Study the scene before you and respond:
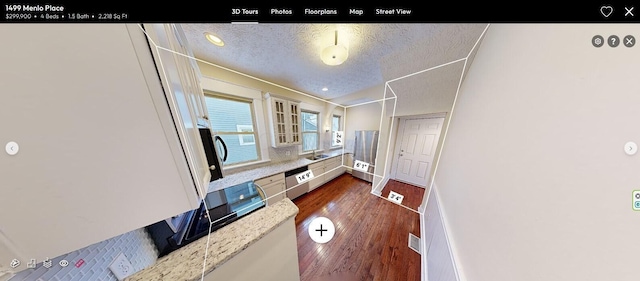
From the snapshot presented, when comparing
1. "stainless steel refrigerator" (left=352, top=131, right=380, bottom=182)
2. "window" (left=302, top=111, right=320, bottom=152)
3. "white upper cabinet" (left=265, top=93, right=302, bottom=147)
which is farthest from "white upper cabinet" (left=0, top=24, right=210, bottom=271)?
"stainless steel refrigerator" (left=352, top=131, right=380, bottom=182)

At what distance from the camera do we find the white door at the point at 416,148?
245cm

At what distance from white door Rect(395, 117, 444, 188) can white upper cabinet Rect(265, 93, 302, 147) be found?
1.91 meters

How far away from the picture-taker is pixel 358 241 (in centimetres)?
156

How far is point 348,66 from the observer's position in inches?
63.9

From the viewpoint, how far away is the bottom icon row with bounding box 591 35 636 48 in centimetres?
31

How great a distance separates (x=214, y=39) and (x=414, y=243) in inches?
109

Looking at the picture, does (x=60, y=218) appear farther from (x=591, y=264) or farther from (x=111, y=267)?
(x=591, y=264)

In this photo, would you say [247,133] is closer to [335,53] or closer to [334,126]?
[335,53]

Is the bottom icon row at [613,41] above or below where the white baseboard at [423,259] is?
above

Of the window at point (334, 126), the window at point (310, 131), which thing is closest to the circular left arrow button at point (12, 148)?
the window at point (310, 131)

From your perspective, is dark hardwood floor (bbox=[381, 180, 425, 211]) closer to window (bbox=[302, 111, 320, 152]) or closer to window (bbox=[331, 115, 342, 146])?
window (bbox=[331, 115, 342, 146])

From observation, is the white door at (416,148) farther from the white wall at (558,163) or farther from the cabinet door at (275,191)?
the cabinet door at (275,191)

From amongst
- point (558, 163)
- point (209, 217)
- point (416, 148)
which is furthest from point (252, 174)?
point (416, 148)
